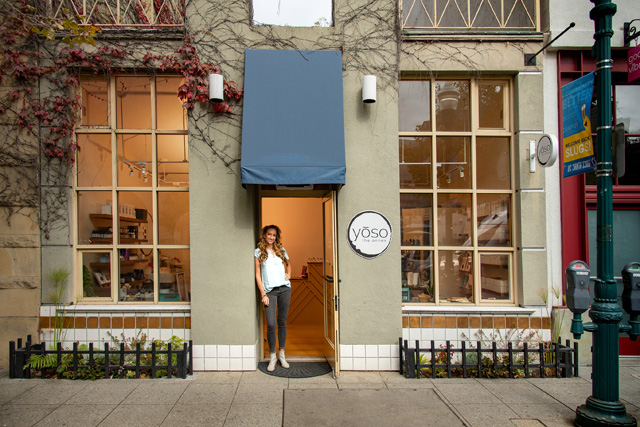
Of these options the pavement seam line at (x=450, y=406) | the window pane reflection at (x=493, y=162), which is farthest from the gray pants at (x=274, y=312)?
the window pane reflection at (x=493, y=162)

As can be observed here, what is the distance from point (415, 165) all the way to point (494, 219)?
4.93 ft

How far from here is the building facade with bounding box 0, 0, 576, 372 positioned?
18.4 ft

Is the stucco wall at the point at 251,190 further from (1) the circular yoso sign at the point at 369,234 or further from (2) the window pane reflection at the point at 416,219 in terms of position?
(2) the window pane reflection at the point at 416,219

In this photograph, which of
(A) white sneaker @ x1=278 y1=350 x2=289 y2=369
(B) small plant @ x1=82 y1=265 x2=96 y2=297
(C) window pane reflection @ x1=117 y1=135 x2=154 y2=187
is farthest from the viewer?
(C) window pane reflection @ x1=117 y1=135 x2=154 y2=187

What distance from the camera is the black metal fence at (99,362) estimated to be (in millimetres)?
5285

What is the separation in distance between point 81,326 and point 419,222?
5266mm

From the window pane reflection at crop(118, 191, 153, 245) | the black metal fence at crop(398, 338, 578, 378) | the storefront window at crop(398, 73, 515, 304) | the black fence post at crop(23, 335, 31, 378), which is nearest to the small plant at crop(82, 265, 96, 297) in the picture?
the window pane reflection at crop(118, 191, 153, 245)

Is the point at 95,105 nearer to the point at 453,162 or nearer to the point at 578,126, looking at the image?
the point at 453,162

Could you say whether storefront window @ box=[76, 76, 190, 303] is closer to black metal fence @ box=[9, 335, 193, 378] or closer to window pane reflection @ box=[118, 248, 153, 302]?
window pane reflection @ box=[118, 248, 153, 302]

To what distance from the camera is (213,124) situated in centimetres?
571

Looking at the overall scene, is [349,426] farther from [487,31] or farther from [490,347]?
[487,31]

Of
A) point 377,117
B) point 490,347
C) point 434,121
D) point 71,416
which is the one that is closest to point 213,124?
point 377,117

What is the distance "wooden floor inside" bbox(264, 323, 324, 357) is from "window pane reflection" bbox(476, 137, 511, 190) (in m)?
3.75

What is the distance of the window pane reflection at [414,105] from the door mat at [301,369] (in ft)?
12.6
